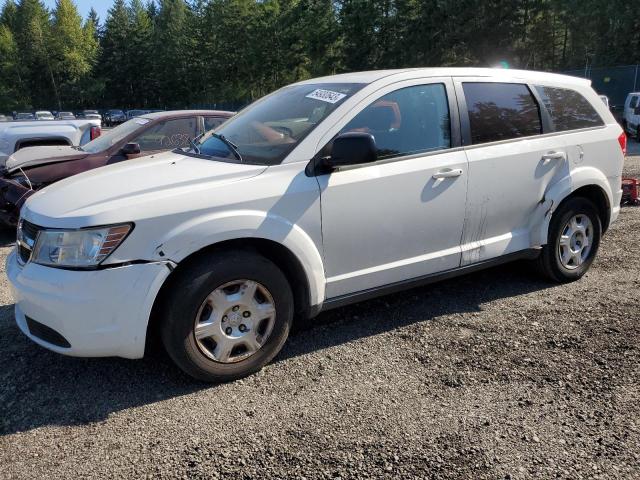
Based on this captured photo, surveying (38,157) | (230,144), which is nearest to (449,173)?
(230,144)

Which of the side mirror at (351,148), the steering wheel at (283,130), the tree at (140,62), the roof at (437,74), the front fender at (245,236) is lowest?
the front fender at (245,236)

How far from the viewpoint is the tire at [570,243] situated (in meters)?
4.56

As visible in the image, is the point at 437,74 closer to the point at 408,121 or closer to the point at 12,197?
the point at 408,121

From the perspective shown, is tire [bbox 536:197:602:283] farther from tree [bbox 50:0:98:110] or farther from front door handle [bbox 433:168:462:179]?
tree [bbox 50:0:98:110]

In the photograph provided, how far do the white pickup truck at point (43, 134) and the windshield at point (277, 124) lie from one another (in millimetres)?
5768

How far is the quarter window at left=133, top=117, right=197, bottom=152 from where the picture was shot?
7.20 meters

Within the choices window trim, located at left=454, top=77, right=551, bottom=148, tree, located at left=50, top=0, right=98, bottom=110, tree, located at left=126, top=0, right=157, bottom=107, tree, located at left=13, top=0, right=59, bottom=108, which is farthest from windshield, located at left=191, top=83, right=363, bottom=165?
tree, located at left=126, top=0, right=157, bottom=107

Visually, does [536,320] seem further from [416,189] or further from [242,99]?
[242,99]

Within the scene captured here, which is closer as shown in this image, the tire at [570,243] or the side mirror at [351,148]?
the side mirror at [351,148]

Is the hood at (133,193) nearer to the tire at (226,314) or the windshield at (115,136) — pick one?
the tire at (226,314)

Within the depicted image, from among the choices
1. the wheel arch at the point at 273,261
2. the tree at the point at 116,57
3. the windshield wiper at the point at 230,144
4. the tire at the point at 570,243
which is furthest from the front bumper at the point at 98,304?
the tree at the point at 116,57

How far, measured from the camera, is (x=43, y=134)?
8.86m

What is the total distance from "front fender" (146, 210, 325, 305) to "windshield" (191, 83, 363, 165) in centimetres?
44

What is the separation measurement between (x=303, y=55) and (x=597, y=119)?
48.8 m
